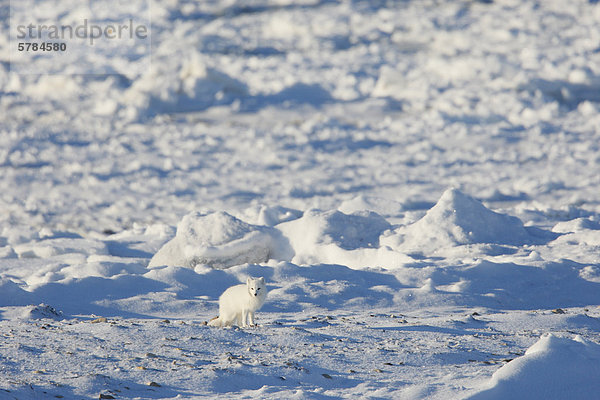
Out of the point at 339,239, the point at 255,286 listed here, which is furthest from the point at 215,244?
the point at 255,286

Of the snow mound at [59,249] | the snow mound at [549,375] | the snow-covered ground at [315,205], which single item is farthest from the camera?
the snow mound at [59,249]

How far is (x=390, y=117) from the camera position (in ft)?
60.1

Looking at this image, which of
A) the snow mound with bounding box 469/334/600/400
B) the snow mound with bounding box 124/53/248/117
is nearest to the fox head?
the snow mound with bounding box 469/334/600/400

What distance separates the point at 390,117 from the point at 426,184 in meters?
4.85

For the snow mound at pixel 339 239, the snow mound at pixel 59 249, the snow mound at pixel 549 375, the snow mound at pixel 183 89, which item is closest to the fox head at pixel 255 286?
the snow mound at pixel 549 375

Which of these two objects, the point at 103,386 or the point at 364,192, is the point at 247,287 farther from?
the point at 364,192

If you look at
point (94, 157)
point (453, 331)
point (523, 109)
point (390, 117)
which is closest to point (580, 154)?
point (523, 109)

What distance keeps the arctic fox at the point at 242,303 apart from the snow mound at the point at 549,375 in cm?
206

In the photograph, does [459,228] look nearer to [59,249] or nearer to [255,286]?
[255,286]

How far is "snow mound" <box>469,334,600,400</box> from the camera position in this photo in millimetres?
3482

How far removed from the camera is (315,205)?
41.0ft

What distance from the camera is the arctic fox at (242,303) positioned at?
5.26m

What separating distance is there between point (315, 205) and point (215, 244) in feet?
15.3

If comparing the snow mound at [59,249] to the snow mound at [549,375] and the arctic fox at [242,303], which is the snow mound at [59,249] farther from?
the snow mound at [549,375]
